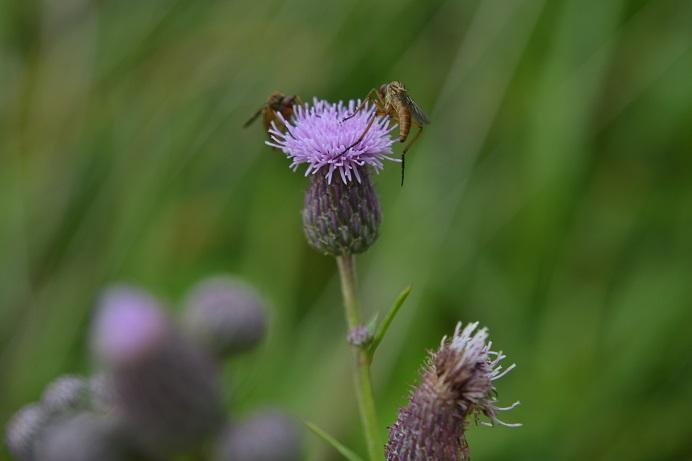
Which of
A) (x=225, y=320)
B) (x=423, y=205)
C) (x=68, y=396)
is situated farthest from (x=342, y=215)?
(x=423, y=205)

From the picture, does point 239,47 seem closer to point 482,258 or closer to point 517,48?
point 517,48

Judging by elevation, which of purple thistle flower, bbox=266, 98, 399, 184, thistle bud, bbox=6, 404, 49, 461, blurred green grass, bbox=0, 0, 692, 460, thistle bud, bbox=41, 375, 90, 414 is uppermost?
blurred green grass, bbox=0, 0, 692, 460

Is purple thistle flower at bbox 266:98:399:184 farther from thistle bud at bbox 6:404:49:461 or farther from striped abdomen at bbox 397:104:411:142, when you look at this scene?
thistle bud at bbox 6:404:49:461

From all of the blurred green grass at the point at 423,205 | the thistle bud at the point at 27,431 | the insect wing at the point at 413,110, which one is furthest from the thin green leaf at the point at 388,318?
the blurred green grass at the point at 423,205

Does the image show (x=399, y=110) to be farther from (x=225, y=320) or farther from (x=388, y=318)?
(x=225, y=320)

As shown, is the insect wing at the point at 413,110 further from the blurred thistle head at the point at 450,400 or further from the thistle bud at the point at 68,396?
the thistle bud at the point at 68,396

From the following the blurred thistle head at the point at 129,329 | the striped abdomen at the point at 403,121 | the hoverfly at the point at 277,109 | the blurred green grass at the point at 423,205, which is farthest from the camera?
the blurred green grass at the point at 423,205

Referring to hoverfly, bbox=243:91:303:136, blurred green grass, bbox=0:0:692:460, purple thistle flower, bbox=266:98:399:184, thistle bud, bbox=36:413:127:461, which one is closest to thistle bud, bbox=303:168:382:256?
purple thistle flower, bbox=266:98:399:184
